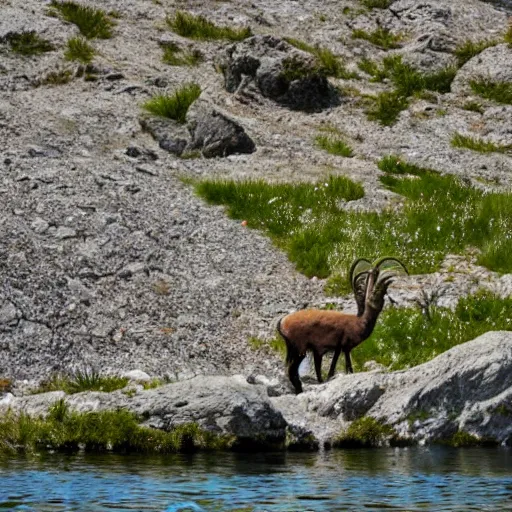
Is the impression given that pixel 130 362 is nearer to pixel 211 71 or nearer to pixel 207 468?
pixel 207 468

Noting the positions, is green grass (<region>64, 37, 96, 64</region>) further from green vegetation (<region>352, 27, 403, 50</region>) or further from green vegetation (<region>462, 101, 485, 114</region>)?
green vegetation (<region>462, 101, 485, 114</region>)

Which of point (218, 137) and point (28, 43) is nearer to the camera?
point (218, 137)

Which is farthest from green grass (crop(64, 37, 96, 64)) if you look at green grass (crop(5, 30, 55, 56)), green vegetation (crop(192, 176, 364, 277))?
green vegetation (crop(192, 176, 364, 277))

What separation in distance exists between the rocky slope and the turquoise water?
424cm

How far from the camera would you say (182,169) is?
70.1 feet

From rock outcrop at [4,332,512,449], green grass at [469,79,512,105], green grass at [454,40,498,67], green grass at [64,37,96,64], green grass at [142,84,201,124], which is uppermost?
green grass at [454,40,498,67]

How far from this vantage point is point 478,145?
949 inches

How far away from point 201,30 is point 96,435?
2046 centimetres

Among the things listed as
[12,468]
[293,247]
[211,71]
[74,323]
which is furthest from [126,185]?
[12,468]

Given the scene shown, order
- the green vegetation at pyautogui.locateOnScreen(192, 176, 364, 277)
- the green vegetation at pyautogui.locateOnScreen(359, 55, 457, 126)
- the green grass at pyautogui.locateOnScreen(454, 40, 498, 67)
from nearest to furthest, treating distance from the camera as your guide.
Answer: the green vegetation at pyautogui.locateOnScreen(192, 176, 364, 277)
the green vegetation at pyautogui.locateOnScreen(359, 55, 457, 126)
the green grass at pyautogui.locateOnScreen(454, 40, 498, 67)

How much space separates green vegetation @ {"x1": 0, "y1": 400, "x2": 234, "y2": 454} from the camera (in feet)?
32.9

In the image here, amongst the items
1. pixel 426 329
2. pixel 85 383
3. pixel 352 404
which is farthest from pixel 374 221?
pixel 352 404

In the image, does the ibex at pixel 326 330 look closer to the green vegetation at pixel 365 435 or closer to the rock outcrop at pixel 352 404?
the rock outcrop at pixel 352 404

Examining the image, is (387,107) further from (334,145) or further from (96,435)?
(96,435)
